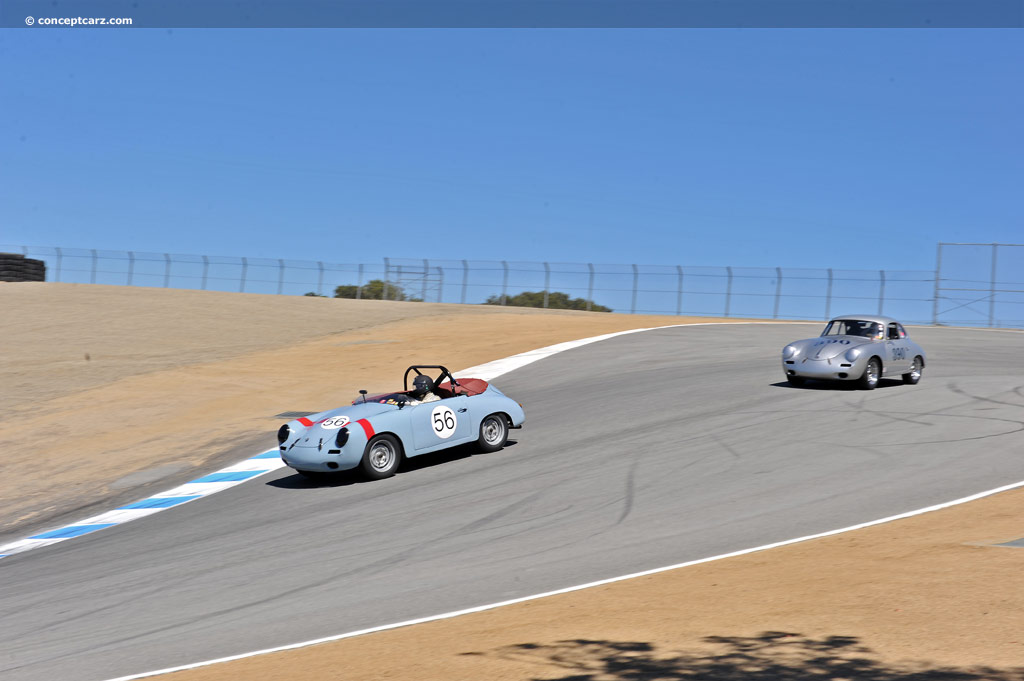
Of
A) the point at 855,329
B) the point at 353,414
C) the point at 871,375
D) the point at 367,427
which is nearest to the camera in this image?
the point at 367,427

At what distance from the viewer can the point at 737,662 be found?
5219 millimetres

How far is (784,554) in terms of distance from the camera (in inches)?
308

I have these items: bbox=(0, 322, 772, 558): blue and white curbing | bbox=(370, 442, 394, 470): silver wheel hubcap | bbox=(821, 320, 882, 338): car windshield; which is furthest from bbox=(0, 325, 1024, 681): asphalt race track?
bbox=(821, 320, 882, 338): car windshield

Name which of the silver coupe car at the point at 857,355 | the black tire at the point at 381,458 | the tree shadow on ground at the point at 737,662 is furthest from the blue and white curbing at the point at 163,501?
the silver coupe car at the point at 857,355

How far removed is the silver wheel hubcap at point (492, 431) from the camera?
1333cm

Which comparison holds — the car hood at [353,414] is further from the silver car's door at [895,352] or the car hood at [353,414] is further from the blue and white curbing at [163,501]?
the silver car's door at [895,352]

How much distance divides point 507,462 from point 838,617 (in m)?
6.99

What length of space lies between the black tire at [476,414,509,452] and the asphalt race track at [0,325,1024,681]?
22cm

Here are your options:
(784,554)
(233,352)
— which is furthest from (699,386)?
(233,352)

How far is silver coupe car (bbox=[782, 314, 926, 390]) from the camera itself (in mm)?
16688

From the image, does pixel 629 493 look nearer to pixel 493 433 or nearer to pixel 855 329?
pixel 493 433

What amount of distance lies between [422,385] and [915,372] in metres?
10.7

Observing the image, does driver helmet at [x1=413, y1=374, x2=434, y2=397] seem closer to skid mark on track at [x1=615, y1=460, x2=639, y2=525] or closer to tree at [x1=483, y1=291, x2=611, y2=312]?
skid mark on track at [x1=615, y1=460, x2=639, y2=525]

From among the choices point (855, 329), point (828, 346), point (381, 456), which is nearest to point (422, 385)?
point (381, 456)
